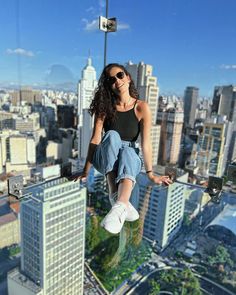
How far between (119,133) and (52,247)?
2492mm

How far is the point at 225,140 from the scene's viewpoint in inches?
273

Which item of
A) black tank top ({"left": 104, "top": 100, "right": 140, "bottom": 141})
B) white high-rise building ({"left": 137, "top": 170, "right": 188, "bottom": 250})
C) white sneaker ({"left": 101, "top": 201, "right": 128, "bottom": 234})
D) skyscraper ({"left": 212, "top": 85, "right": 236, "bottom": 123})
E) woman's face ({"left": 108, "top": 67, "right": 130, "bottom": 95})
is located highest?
skyscraper ({"left": 212, "top": 85, "right": 236, "bottom": 123})

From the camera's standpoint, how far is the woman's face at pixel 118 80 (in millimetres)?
668

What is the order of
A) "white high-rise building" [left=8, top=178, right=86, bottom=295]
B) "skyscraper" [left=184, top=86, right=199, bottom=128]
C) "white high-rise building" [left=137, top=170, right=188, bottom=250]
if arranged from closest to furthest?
1. "white high-rise building" [left=8, top=178, right=86, bottom=295]
2. "white high-rise building" [left=137, top=170, right=188, bottom=250]
3. "skyscraper" [left=184, top=86, right=199, bottom=128]

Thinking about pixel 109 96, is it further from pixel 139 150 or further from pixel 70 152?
pixel 70 152

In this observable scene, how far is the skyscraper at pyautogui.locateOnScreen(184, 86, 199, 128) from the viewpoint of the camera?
1031 centimetres

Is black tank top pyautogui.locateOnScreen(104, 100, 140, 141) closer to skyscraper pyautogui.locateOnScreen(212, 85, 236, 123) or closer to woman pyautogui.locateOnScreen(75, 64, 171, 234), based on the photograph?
woman pyautogui.locateOnScreen(75, 64, 171, 234)

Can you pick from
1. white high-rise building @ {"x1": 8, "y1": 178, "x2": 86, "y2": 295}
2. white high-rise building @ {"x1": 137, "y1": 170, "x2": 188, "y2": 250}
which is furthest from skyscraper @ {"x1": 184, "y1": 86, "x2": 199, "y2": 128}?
white high-rise building @ {"x1": 8, "y1": 178, "x2": 86, "y2": 295}

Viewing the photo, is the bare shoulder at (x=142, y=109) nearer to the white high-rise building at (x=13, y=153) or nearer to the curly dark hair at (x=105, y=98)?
the curly dark hair at (x=105, y=98)

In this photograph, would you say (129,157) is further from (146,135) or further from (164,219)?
(164,219)

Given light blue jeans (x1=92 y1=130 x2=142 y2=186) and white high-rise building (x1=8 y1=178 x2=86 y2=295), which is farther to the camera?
white high-rise building (x1=8 y1=178 x2=86 y2=295)

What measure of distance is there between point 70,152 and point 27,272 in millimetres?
6120

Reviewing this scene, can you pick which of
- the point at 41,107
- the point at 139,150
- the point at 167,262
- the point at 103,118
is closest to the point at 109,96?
the point at 103,118

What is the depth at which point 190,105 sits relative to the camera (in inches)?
410
